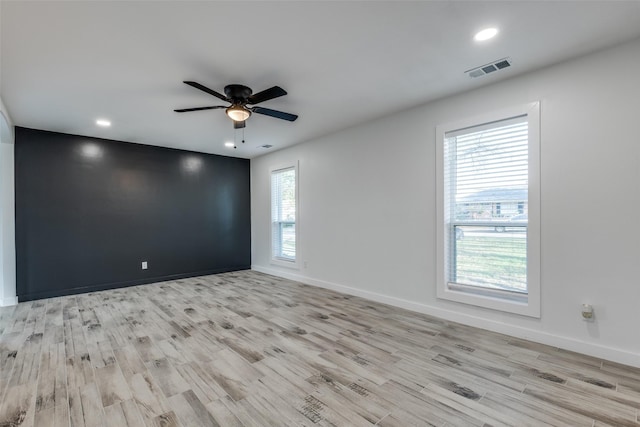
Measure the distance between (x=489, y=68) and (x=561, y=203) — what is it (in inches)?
55.4

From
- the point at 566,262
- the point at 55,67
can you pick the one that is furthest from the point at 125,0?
the point at 566,262

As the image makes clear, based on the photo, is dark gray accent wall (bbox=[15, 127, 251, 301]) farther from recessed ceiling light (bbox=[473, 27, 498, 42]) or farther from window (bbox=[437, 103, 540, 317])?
recessed ceiling light (bbox=[473, 27, 498, 42])

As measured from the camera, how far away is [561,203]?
8.75ft

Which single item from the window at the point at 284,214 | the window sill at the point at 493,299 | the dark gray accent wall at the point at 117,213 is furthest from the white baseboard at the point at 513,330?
the dark gray accent wall at the point at 117,213

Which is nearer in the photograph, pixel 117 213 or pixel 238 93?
pixel 238 93

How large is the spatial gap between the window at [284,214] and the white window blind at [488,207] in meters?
3.03

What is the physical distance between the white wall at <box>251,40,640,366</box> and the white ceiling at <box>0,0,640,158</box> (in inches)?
9.5

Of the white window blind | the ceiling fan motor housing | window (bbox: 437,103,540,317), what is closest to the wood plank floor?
window (bbox: 437,103,540,317)

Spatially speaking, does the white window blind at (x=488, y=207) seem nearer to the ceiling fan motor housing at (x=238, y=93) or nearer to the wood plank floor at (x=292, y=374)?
the wood plank floor at (x=292, y=374)

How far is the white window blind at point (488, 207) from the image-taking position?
9.62ft

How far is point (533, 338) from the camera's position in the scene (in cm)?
279

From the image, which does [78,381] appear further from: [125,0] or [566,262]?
[566,262]

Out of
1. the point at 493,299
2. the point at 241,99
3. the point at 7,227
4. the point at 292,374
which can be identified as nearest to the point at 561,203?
the point at 493,299

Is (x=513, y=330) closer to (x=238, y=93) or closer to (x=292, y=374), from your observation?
(x=292, y=374)
